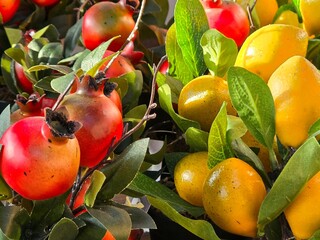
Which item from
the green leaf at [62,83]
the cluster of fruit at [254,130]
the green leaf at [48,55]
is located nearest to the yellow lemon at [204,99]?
the cluster of fruit at [254,130]

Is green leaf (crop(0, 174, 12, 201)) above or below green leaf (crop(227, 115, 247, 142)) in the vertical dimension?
below

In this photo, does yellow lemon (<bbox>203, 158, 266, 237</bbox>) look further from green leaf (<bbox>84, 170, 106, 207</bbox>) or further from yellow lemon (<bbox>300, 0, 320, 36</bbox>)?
yellow lemon (<bbox>300, 0, 320, 36</bbox>)

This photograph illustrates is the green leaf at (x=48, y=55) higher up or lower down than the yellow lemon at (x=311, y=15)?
lower down

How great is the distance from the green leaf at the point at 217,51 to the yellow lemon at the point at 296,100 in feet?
0.27

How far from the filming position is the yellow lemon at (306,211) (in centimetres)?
38

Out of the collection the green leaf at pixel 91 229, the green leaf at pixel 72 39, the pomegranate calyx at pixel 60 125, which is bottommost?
the green leaf at pixel 72 39

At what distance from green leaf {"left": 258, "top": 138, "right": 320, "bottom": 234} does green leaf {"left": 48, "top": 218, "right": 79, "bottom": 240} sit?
A: 5.1 inches

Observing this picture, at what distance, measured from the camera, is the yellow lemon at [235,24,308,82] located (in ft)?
1.61

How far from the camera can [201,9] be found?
0.54m

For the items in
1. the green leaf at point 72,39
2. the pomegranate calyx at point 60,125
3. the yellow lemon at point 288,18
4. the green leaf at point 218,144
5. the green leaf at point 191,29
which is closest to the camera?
the pomegranate calyx at point 60,125

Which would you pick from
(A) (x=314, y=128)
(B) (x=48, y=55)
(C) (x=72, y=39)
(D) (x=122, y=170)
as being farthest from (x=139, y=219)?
(C) (x=72, y=39)

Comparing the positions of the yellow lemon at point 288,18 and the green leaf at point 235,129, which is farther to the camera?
the yellow lemon at point 288,18

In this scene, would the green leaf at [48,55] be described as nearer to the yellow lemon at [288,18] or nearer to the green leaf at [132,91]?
the green leaf at [132,91]

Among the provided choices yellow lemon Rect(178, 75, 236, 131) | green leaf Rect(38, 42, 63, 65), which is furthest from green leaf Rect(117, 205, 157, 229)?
green leaf Rect(38, 42, 63, 65)
